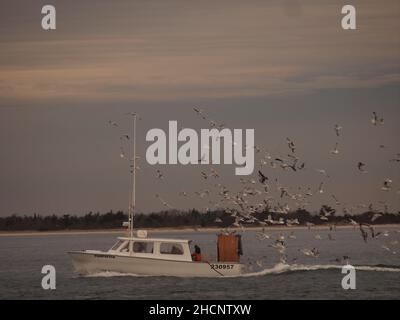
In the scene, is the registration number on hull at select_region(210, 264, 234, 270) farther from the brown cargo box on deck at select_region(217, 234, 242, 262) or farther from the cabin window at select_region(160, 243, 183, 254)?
the cabin window at select_region(160, 243, 183, 254)

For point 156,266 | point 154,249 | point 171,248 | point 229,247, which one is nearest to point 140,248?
point 154,249

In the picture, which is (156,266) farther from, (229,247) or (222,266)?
(229,247)

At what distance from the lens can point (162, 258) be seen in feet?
208

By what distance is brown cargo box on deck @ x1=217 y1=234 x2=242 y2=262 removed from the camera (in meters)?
63.9

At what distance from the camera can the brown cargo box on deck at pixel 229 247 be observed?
6388cm

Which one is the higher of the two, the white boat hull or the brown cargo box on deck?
the brown cargo box on deck

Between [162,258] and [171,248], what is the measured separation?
3.81 feet

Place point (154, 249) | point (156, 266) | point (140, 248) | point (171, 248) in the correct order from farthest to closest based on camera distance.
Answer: point (171, 248), point (140, 248), point (154, 249), point (156, 266)

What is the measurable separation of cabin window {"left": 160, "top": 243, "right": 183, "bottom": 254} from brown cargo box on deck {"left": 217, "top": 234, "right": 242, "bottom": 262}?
209 cm

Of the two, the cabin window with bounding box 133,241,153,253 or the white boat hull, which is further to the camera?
the cabin window with bounding box 133,241,153,253
